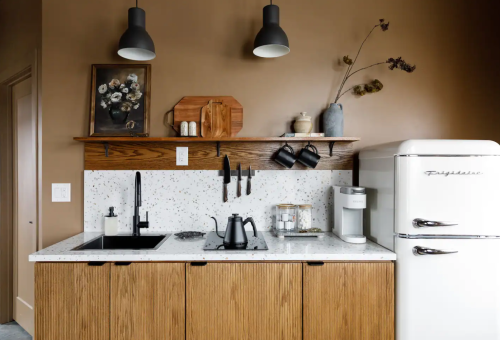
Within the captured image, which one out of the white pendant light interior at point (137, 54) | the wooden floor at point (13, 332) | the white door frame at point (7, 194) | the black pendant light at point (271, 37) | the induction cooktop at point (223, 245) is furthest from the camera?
the white door frame at point (7, 194)

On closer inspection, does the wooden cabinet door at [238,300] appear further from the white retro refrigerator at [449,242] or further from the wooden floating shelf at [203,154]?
the wooden floating shelf at [203,154]

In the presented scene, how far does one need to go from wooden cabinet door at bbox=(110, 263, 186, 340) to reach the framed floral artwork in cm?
102

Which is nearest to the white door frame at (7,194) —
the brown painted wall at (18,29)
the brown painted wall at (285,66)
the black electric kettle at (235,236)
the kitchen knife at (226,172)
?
the brown painted wall at (18,29)

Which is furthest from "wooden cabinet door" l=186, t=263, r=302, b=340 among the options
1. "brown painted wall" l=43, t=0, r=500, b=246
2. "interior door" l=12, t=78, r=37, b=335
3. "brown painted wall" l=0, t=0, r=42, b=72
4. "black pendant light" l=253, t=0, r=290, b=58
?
"brown painted wall" l=0, t=0, r=42, b=72

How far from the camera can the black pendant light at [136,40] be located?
192 cm

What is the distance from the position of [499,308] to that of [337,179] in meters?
1.15

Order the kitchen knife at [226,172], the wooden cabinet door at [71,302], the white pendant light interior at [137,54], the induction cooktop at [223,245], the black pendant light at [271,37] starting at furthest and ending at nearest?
the kitchen knife at [226,172], the white pendant light interior at [137,54], the black pendant light at [271,37], the induction cooktop at [223,245], the wooden cabinet door at [71,302]

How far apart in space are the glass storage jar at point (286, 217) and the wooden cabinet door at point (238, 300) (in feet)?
1.59

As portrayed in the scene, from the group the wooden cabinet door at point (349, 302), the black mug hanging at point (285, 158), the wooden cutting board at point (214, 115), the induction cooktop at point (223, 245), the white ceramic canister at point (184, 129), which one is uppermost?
the wooden cutting board at point (214, 115)

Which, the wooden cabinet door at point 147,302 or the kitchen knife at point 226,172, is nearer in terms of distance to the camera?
the wooden cabinet door at point 147,302

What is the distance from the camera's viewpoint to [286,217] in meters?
2.15

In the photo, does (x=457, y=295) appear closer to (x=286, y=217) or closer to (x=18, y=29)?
(x=286, y=217)

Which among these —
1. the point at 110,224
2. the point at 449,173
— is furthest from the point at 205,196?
the point at 449,173

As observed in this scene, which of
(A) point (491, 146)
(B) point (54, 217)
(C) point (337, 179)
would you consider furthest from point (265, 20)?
(B) point (54, 217)
